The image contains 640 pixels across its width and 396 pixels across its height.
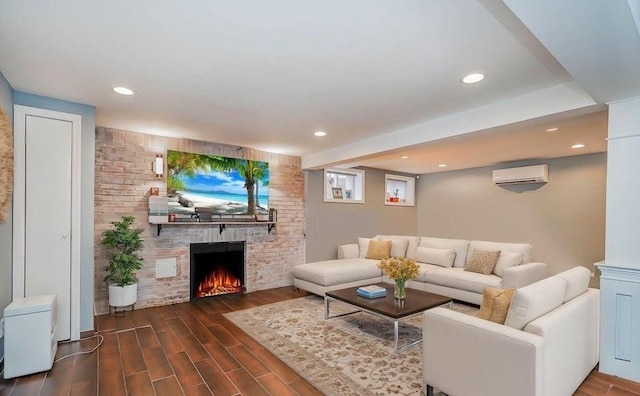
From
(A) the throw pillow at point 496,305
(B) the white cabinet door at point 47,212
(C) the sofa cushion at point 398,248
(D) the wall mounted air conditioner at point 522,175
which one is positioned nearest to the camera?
(A) the throw pillow at point 496,305

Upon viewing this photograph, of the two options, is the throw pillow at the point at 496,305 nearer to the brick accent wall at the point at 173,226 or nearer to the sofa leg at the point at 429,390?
the sofa leg at the point at 429,390

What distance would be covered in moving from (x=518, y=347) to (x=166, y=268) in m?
4.21

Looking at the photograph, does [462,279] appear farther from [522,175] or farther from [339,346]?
[522,175]

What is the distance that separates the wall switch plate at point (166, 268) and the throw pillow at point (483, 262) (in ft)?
14.1

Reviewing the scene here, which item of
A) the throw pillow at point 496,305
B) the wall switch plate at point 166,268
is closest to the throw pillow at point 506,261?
the throw pillow at point 496,305

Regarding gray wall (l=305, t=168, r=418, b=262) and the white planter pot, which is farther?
gray wall (l=305, t=168, r=418, b=262)

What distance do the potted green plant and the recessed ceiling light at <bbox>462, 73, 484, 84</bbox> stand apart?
3922 millimetres

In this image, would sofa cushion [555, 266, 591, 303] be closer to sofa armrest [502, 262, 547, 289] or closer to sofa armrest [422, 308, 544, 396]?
sofa armrest [422, 308, 544, 396]

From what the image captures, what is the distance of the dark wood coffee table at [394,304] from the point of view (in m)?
3.05

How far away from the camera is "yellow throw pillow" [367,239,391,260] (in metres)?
5.76

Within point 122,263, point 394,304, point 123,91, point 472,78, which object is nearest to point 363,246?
point 394,304

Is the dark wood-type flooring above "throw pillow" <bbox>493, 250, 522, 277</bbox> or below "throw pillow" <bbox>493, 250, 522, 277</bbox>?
below

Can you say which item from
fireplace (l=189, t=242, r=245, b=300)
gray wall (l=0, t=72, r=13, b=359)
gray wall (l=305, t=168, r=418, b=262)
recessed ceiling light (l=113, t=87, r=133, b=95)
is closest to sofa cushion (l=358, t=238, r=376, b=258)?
gray wall (l=305, t=168, r=418, b=262)

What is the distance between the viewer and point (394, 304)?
334 cm
